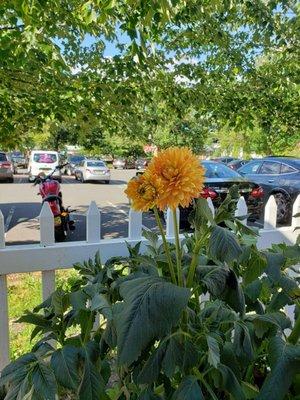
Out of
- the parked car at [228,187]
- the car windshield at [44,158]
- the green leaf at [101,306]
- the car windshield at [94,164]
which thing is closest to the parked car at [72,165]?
the car windshield at [94,164]

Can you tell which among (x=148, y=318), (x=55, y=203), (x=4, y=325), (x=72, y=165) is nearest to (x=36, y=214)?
(x=55, y=203)

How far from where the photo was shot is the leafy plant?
0.87 meters

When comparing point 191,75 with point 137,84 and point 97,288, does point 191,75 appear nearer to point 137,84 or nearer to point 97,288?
point 137,84

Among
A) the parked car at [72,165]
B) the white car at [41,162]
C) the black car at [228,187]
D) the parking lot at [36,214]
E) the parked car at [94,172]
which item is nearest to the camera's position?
the black car at [228,187]

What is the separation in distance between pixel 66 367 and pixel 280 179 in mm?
8569

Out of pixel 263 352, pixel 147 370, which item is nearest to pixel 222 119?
pixel 263 352

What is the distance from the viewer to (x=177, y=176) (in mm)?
853

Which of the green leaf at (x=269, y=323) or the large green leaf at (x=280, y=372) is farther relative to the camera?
the green leaf at (x=269, y=323)

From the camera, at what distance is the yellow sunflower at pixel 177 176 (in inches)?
33.6

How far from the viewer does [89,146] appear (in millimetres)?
4742

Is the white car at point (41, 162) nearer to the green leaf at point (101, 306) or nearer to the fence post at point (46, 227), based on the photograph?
the fence post at point (46, 227)

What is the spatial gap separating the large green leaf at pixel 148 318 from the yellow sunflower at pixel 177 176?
21cm

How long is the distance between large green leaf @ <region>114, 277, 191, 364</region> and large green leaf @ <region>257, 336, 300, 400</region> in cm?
35

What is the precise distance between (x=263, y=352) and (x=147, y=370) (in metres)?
0.58
